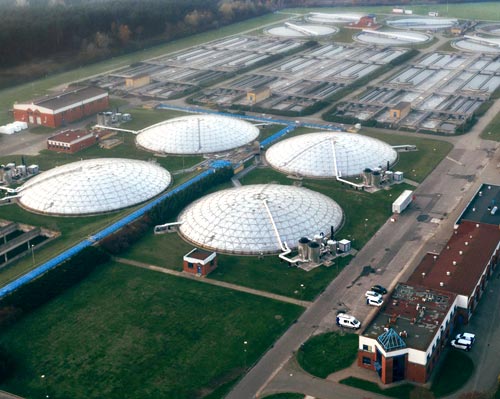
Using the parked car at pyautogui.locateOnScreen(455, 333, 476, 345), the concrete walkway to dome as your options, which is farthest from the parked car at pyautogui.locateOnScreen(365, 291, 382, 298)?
the parked car at pyautogui.locateOnScreen(455, 333, 476, 345)

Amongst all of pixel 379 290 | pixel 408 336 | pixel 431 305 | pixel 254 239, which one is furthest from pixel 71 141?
pixel 408 336

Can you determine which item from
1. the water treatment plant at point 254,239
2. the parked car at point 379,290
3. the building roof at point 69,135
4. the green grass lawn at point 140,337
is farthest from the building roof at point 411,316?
the building roof at point 69,135

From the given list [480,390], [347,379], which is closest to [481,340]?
[480,390]

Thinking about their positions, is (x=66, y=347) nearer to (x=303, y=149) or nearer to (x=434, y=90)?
(x=303, y=149)

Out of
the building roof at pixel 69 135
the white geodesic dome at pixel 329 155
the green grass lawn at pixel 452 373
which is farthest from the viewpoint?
the building roof at pixel 69 135

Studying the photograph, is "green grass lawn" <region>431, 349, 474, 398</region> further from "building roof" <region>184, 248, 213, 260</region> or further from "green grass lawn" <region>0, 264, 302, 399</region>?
"building roof" <region>184, 248, 213, 260</region>

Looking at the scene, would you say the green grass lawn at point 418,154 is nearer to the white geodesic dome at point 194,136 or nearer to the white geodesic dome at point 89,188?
the white geodesic dome at point 194,136
